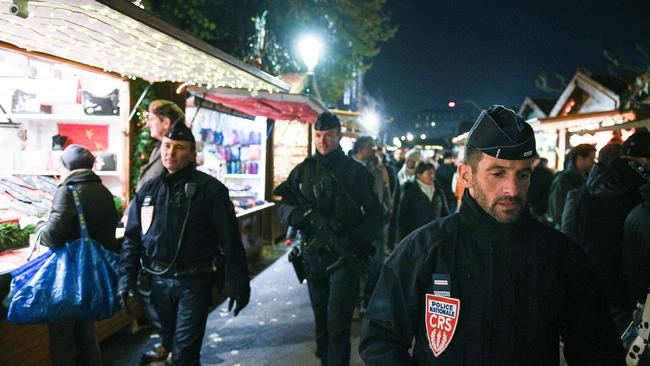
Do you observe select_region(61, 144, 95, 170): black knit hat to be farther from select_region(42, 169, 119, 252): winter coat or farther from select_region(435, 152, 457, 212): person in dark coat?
select_region(435, 152, 457, 212): person in dark coat

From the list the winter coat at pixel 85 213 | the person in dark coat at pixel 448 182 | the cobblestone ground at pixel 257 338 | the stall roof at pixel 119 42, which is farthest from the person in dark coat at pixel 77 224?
the person in dark coat at pixel 448 182

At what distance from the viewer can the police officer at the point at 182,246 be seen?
12.3 feet

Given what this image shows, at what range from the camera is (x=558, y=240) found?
193cm

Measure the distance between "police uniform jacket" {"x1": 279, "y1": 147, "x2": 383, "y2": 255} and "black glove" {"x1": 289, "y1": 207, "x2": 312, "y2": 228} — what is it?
2.3 inches

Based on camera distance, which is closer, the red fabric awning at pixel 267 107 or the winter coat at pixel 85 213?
the winter coat at pixel 85 213

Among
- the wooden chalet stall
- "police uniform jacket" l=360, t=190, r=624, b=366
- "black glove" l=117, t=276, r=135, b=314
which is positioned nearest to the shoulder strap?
"black glove" l=117, t=276, r=135, b=314

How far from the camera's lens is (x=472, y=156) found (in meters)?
2.03

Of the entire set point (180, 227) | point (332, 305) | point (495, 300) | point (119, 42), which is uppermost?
point (119, 42)

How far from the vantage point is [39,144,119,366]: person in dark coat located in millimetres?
3859

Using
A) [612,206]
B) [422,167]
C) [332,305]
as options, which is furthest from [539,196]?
[332,305]

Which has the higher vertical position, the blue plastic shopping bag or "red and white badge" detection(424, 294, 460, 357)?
"red and white badge" detection(424, 294, 460, 357)

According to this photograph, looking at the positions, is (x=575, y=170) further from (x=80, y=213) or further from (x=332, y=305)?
(x=80, y=213)

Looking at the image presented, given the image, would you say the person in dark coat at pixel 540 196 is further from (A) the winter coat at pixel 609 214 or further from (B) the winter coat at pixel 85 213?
(B) the winter coat at pixel 85 213

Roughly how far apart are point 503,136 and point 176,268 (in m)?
2.75
